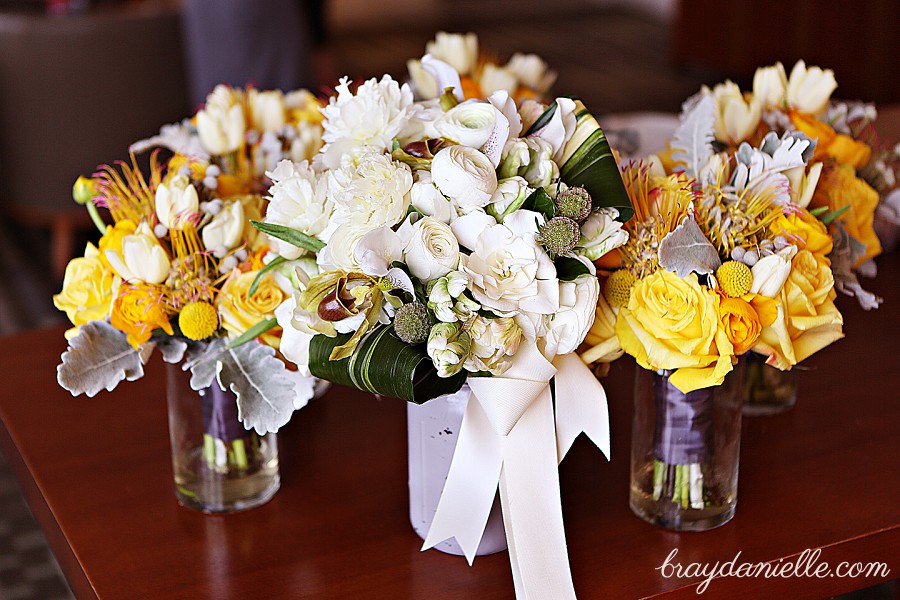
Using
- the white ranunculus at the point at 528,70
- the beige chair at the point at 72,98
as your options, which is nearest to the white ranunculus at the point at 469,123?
the white ranunculus at the point at 528,70

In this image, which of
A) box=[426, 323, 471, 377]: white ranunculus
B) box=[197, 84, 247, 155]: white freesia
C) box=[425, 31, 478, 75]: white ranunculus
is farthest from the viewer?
box=[425, 31, 478, 75]: white ranunculus

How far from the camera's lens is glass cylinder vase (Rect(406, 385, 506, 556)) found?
96cm

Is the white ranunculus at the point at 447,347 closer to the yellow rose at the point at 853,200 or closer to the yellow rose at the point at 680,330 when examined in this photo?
the yellow rose at the point at 680,330

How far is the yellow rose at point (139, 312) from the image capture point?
939 mm

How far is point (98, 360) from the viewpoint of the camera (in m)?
0.97

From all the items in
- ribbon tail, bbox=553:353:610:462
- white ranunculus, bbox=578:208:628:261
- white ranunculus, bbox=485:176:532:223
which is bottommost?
ribbon tail, bbox=553:353:610:462

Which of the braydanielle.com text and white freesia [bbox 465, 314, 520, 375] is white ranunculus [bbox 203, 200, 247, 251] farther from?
the braydanielle.com text

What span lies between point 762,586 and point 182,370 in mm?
576

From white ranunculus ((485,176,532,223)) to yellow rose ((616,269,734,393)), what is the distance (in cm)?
13

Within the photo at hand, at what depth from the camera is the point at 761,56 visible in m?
5.54

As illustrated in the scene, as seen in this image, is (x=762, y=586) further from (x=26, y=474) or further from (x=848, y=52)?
(x=848, y=52)

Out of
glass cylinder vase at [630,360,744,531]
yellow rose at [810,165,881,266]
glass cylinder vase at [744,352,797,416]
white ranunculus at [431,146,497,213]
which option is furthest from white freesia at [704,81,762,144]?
white ranunculus at [431,146,497,213]

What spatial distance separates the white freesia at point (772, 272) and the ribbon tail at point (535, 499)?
0.66 ft

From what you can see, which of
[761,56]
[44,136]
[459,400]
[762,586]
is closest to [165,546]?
[459,400]
